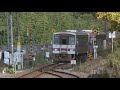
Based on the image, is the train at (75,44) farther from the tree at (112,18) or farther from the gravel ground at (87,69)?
the tree at (112,18)

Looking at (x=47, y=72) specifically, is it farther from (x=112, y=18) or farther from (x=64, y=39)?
(x=64, y=39)

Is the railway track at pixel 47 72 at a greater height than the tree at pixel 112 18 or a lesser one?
lesser

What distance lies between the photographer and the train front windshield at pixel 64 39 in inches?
736

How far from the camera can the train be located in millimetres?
17469

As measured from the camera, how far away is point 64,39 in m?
19.0

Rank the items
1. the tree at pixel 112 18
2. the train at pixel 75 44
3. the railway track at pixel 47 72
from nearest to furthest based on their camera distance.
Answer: the railway track at pixel 47 72, the tree at pixel 112 18, the train at pixel 75 44

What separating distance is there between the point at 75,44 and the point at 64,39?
76cm

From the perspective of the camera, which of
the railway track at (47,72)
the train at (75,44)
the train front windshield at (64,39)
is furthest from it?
the train front windshield at (64,39)

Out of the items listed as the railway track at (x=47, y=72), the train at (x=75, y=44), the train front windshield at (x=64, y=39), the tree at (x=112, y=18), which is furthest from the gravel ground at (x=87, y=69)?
the train front windshield at (x=64, y=39)
